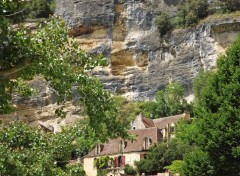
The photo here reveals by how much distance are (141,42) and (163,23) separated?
4152 mm

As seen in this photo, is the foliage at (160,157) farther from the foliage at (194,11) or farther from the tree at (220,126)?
the foliage at (194,11)

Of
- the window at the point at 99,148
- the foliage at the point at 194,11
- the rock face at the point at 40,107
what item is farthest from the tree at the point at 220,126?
the rock face at the point at 40,107

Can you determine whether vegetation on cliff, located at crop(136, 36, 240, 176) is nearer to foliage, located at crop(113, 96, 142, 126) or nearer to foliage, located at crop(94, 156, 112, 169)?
foliage, located at crop(94, 156, 112, 169)

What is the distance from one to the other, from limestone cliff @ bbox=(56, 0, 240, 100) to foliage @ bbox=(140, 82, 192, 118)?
255 cm

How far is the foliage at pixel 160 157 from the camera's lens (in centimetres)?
4028

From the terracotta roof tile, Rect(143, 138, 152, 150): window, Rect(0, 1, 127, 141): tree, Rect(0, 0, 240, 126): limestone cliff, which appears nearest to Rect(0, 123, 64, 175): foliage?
Rect(0, 1, 127, 141): tree

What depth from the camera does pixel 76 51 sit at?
834 cm

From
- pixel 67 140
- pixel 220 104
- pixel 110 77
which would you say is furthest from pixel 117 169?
pixel 67 140

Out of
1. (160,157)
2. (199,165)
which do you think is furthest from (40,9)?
(199,165)

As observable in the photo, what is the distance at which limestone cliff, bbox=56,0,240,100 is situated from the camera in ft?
207

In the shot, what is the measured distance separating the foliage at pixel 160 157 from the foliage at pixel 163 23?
28.7 meters

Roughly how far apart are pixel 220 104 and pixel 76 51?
51.4 feet

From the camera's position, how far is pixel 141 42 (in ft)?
228

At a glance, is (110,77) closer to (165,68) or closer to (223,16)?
(165,68)
